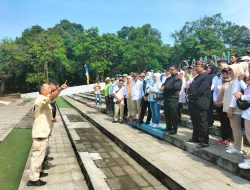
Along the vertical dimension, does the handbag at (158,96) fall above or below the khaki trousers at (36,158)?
above

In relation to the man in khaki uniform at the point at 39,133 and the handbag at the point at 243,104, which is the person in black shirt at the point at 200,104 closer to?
the handbag at the point at 243,104

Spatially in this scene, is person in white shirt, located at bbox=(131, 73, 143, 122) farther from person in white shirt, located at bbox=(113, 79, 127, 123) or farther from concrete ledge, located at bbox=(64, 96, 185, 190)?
concrete ledge, located at bbox=(64, 96, 185, 190)

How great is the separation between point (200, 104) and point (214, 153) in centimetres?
108

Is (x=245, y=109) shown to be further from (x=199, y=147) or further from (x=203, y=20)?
(x=203, y=20)

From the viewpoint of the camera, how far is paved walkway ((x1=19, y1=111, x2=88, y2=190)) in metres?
4.78

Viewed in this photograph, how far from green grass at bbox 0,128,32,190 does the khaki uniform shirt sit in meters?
1.15

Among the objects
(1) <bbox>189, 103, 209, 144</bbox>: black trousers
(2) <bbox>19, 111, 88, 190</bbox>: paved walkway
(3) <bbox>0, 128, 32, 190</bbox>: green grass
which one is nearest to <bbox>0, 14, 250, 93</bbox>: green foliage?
(3) <bbox>0, 128, 32, 190</bbox>: green grass

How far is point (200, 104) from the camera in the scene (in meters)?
5.47

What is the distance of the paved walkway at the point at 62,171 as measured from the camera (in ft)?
15.7

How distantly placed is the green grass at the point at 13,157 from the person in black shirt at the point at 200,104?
371 centimetres

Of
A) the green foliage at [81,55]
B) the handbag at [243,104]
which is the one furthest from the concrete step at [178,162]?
the green foliage at [81,55]

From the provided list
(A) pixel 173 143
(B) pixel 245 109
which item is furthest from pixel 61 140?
(B) pixel 245 109

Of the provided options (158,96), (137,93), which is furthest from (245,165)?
(137,93)

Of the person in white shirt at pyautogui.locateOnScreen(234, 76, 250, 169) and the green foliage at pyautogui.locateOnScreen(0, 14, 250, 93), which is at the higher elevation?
the green foliage at pyautogui.locateOnScreen(0, 14, 250, 93)
